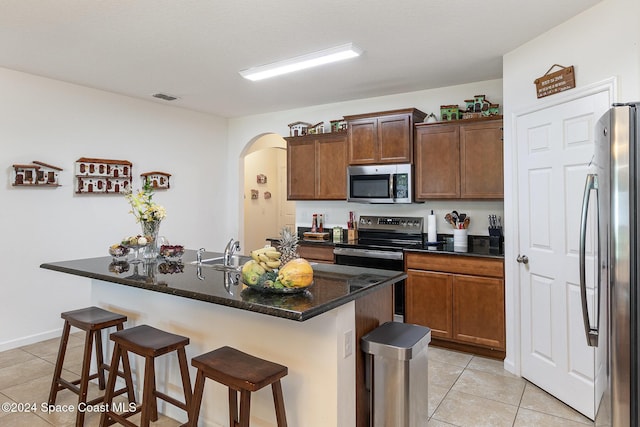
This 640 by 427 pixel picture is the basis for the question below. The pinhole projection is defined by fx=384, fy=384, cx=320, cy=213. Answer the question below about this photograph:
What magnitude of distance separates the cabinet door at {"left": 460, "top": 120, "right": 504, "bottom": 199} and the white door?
0.53 meters

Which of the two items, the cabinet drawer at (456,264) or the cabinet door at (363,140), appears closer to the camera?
the cabinet drawer at (456,264)

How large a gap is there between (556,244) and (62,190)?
470 centimetres

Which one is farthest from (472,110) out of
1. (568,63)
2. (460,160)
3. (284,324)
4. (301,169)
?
(284,324)

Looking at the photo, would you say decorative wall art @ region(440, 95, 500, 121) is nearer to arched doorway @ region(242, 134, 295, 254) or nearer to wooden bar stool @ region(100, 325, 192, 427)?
wooden bar stool @ region(100, 325, 192, 427)

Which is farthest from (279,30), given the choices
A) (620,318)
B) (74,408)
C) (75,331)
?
(75,331)

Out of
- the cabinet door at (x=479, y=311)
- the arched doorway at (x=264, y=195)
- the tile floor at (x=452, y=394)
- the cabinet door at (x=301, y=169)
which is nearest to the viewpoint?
the tile floor at (x=452, y=394)

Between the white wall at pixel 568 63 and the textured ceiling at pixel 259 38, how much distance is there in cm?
12

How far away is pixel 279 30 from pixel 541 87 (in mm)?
2018

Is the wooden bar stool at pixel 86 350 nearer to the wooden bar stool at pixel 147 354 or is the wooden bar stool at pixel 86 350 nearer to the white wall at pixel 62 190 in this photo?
the wooden bar stool at pixel 147 354

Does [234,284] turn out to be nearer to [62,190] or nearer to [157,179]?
[62,190]

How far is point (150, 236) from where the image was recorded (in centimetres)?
296

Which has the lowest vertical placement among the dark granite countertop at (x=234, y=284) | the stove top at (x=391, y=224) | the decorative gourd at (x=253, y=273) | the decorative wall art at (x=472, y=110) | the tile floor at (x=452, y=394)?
the tile floor at (x=452, y=394)

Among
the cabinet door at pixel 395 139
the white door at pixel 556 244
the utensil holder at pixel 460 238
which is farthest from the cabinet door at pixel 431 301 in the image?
the cabinet door at pixel 395 139

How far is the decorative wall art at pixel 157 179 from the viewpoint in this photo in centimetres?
489
